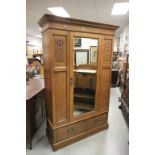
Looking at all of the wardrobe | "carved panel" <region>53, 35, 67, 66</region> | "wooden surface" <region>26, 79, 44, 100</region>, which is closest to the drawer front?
the wardrobe

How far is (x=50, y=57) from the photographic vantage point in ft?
5.96

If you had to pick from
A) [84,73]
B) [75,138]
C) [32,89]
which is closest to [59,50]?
[84,73]

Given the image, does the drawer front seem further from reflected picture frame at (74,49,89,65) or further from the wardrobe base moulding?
reflected picture frame at (74,49,89,65)

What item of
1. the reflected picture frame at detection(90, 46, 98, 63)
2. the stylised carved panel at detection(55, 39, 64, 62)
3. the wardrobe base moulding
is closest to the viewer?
the stylised carved panel at detection(55, 39, 64, 62)

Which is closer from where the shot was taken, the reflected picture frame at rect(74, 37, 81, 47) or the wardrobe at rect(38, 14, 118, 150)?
the wardrobe at rect(38, 14, 118, 150)

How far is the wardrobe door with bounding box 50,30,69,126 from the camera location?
5.92 feet

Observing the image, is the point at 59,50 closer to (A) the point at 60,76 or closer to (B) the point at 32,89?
(A) the point at 60,76

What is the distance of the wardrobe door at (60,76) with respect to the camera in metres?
1.80

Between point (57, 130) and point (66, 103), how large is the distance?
1.41 feet

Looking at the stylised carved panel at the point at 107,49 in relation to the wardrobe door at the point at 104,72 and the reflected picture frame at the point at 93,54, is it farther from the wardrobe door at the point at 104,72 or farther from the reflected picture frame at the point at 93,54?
the reflected picture frame at the point at 93,54

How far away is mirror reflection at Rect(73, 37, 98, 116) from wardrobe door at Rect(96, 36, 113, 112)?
0.09 metres
